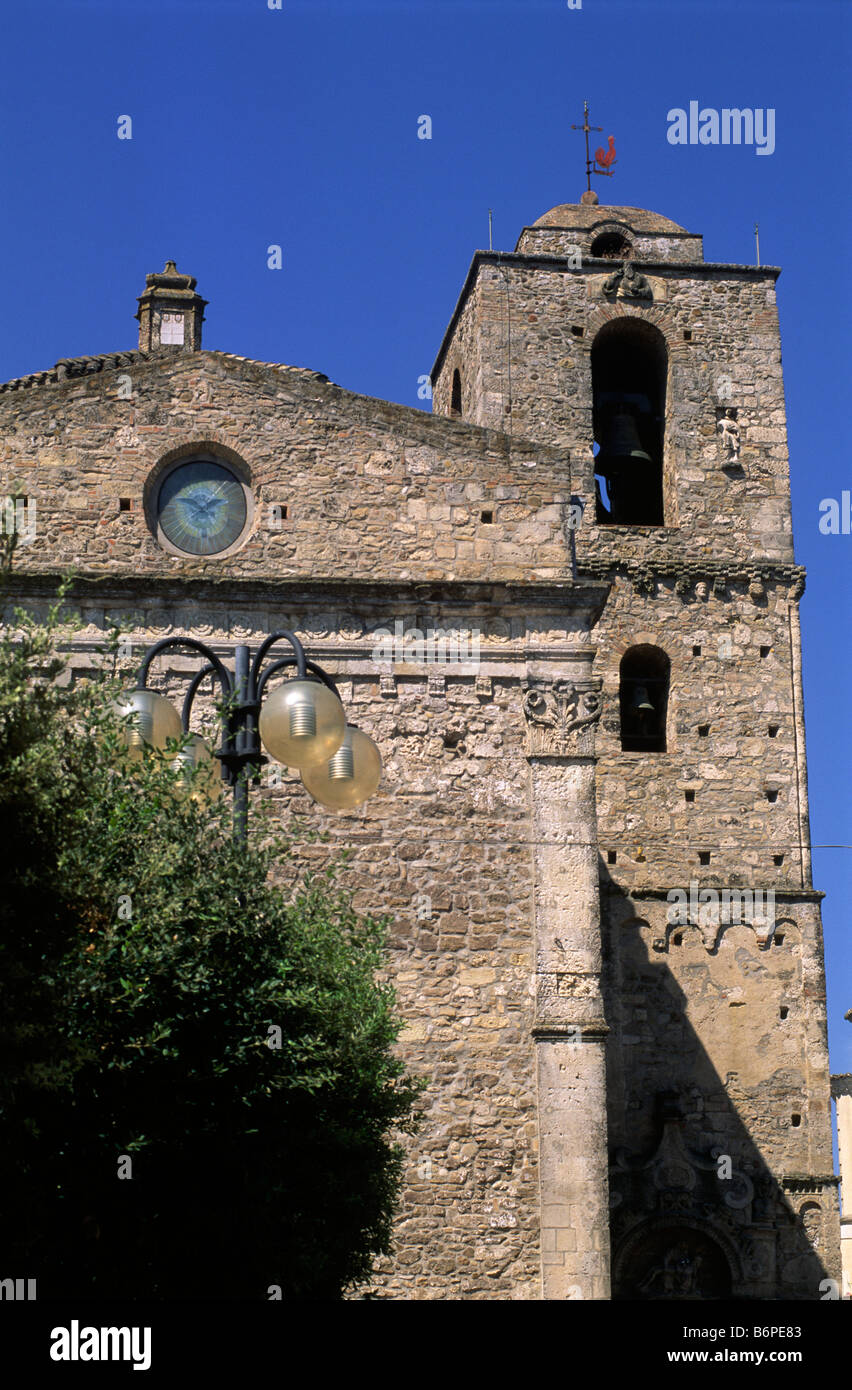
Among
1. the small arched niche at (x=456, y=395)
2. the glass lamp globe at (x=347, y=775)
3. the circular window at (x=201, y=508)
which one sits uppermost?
the small arched niche at (x=456, y=395)

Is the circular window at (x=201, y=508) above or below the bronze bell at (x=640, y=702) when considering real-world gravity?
below

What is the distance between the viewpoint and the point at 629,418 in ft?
77.2

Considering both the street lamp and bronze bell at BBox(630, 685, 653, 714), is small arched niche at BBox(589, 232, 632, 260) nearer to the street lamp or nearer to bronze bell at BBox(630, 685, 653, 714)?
bronze bell at BBox(630, 685, 653, 714)

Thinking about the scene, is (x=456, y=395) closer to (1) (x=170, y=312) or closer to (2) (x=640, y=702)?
(1) (x=170, y=312)

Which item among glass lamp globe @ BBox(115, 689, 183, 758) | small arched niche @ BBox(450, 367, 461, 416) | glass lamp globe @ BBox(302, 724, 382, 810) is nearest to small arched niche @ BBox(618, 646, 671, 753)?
small arched niche @ BBox(450, 367, 461, 416)

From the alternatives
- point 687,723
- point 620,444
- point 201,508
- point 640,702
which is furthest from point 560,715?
point 620,444

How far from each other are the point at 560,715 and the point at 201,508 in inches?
129

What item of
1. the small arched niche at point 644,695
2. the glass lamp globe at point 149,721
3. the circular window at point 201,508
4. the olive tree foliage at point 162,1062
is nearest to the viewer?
the olive tree foliage at point 162,1062

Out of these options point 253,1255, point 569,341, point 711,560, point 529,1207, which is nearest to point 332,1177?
point 253,1255

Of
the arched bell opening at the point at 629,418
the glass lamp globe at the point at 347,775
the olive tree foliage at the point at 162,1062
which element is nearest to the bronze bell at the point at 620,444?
the arched bell opening at the point at 629,418

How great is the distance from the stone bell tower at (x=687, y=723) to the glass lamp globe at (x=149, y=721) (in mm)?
11139

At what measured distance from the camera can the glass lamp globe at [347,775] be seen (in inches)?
390

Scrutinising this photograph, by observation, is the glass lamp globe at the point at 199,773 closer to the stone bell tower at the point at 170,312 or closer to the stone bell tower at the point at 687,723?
the stone bell tower at the point at 687,723

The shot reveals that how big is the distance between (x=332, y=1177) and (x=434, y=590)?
5.53 m
